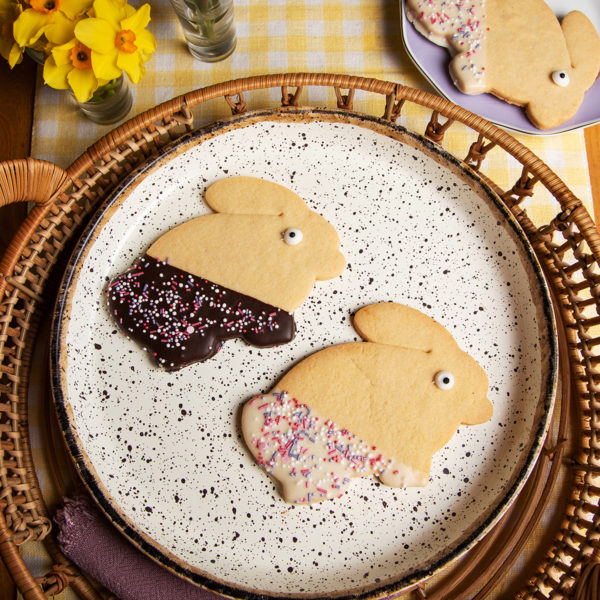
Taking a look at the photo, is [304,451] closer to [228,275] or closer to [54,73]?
[228,275]

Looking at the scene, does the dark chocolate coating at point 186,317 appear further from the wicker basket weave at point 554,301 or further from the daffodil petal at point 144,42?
the daffodil petal at point 144,42

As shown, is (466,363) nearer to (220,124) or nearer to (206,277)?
(206,277)

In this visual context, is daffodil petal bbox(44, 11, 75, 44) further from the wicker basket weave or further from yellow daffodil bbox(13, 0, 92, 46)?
the wicker basket weave

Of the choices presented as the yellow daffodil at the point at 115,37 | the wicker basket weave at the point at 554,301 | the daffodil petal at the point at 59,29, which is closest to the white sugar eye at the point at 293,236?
the wicker basket weave at the point at 554,301

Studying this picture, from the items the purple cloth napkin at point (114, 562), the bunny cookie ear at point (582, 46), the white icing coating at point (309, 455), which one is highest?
the bunny cookie ear at point (582, 46)

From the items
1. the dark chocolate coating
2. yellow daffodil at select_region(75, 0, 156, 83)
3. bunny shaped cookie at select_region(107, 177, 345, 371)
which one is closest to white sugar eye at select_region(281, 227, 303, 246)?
bunny shaped cookie at select_region(107, 177, 345, 371)

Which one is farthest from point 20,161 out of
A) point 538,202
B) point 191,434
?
point 538,202

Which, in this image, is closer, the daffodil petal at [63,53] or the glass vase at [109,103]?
the daffodil petal at [63,53]
